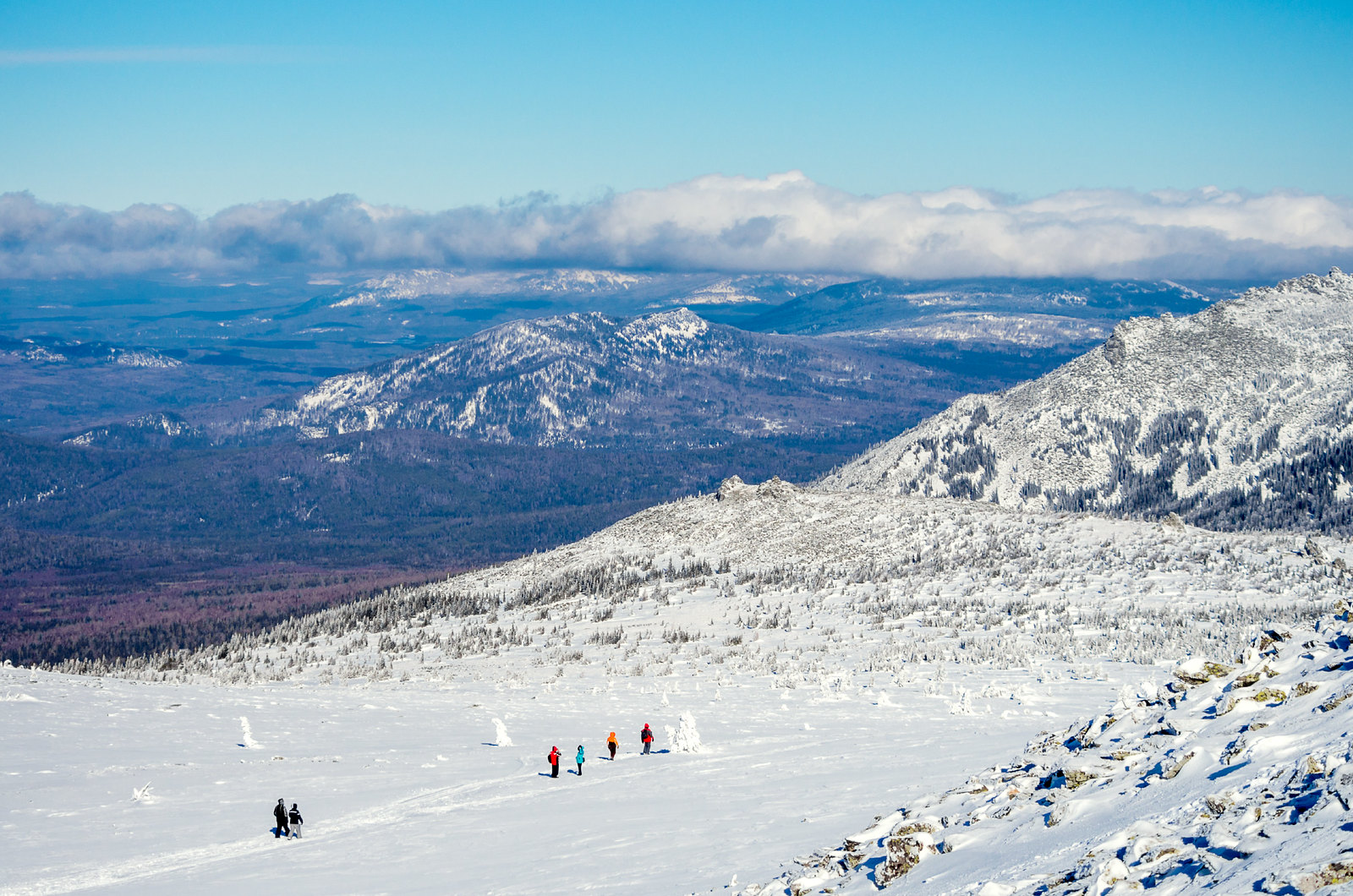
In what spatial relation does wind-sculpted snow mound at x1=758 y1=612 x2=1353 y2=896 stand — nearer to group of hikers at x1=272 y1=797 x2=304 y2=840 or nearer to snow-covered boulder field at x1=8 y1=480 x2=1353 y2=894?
snow-covered boulder field at x1=8 y1=480 x2=1353 y2=894

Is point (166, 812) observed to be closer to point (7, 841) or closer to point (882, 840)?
point (7, 841)

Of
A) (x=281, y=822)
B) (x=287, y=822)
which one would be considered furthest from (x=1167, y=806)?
(x=281, y=822)

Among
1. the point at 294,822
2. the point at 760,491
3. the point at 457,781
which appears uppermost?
the point at 294,822

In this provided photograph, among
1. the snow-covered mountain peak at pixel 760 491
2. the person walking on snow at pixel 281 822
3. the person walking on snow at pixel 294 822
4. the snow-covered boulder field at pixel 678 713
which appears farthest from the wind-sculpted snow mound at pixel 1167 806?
the snow-covered mountain peak at pixel 760 491

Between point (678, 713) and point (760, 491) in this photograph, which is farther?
point (760, 491)

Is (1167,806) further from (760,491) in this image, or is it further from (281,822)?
(760,491)

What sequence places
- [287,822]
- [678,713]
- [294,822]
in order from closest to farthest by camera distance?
[294,822], [287,822], [678,713]
